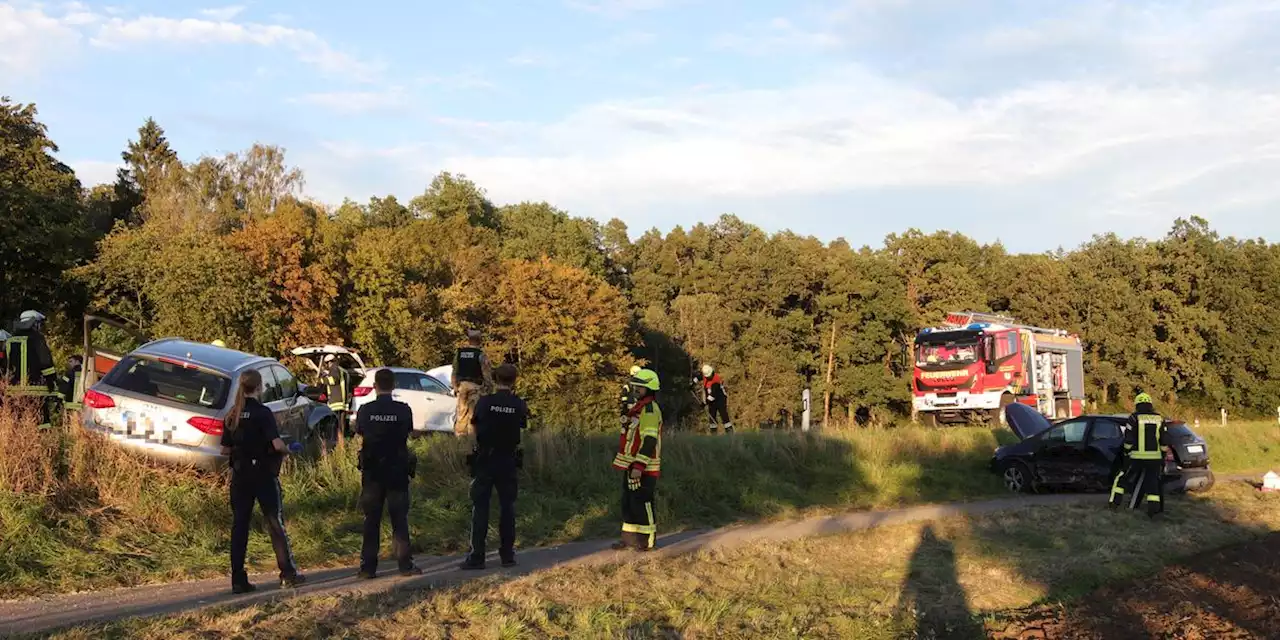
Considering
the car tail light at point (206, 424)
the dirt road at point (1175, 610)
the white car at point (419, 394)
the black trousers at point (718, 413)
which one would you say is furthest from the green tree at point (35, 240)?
the dirt road at point (1175, 610)

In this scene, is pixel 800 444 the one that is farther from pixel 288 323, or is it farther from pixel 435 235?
pixel 435 235

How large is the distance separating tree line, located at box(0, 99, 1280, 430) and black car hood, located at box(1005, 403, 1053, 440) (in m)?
16.7

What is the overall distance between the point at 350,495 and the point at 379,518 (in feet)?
10.3

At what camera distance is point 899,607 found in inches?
394

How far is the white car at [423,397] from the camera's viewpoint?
19.4 m

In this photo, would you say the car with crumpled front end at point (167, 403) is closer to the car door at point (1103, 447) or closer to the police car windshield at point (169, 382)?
the police car windshield at point (169, 382)

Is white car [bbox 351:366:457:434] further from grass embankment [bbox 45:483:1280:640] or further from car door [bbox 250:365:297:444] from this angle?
grass embankment [bbox 45:483:1280:640]

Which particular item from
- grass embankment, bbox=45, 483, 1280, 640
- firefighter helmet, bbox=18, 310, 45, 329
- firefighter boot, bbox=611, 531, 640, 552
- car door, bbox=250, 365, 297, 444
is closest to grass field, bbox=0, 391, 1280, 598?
car door, bbox=250, 365, 297, 444

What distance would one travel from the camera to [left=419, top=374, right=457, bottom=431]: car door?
65.0 ft

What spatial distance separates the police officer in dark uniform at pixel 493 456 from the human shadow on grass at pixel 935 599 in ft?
12.2

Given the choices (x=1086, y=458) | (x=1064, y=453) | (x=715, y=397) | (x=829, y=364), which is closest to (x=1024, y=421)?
(x=1064, y=453)

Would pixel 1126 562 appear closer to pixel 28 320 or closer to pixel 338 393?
pixel 338 393

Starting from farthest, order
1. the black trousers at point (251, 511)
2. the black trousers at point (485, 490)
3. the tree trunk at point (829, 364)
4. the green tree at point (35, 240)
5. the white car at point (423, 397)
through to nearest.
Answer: the tree trunk at point (829, 364)
the green tree at point (35, 240)
the white car at point (423, 397)
the black trousers at point (485, 490)
the black trousers at point (251, 511)

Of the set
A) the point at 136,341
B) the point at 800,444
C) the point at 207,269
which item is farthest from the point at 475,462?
the point at 207,269
